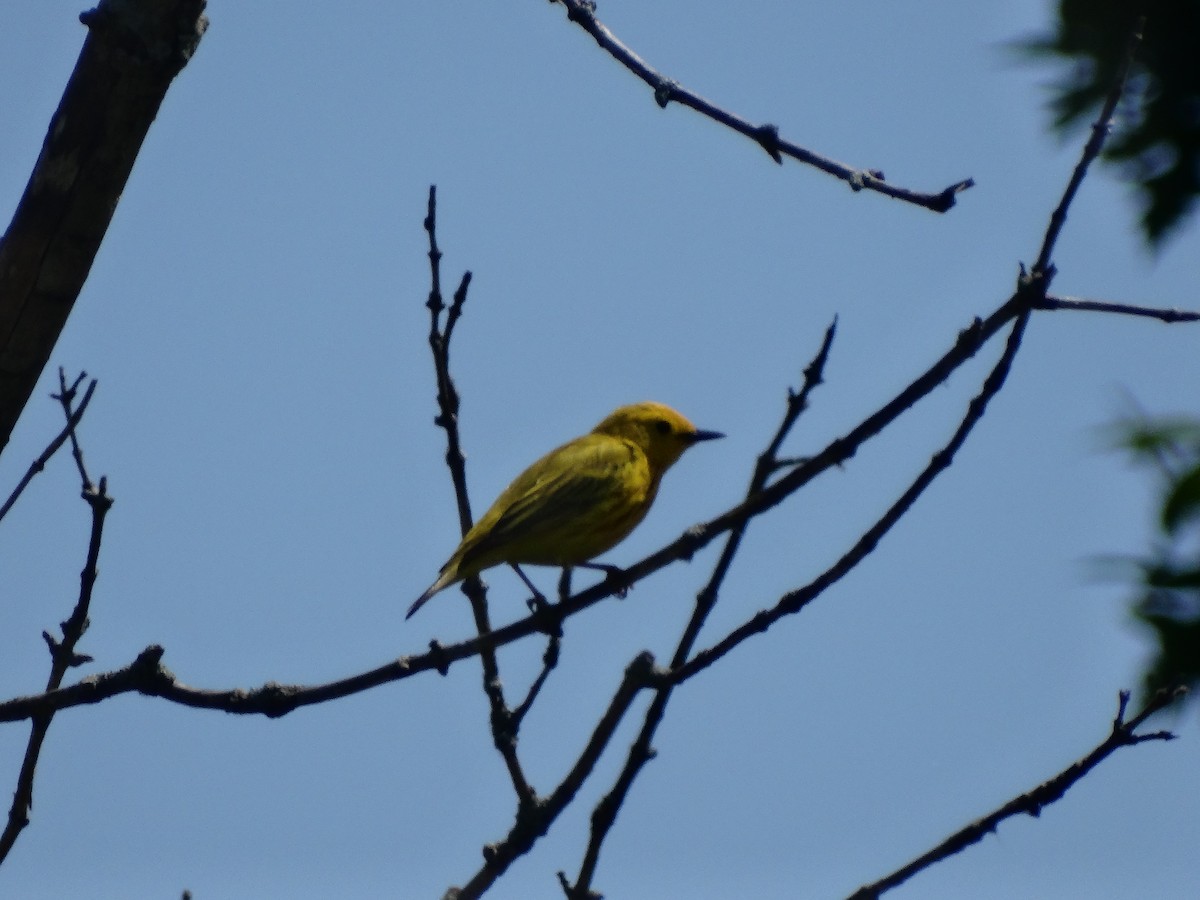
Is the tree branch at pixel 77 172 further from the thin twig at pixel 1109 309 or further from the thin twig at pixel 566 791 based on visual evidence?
the thin twig at pixel 1109 309

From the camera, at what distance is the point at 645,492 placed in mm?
7199

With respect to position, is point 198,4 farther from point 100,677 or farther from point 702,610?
point 702,610

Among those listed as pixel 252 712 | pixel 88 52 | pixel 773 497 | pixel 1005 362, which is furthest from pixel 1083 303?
pixel 88 52

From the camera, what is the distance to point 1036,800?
267 centimetres

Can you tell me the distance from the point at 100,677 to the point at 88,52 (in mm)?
1443

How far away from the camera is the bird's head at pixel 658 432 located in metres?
7.82

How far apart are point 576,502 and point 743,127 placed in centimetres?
374

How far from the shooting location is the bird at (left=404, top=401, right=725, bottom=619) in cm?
611

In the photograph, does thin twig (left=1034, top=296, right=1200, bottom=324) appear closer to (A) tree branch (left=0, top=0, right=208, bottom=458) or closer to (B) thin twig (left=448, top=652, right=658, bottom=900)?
(B) thin twig (left=448, top=652, right=658, bottom=900)

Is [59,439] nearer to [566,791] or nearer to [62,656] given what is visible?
[62,656]

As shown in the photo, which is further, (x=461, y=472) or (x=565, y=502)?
(x=565, y=502)

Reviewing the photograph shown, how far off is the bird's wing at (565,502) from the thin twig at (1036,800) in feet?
10.9

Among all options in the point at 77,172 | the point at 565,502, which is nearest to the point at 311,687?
the point at 77,172

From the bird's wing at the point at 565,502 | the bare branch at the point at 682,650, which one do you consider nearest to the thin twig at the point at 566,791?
the bare branch at the point at 682,650
